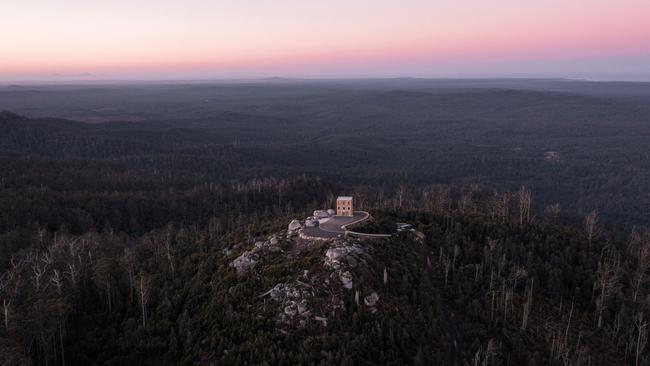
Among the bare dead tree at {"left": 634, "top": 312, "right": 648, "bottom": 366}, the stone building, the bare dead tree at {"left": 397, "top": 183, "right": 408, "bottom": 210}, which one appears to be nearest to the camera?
the bare dead tree at {"left": 634, "top": 312, "right": 648, "bottom": 366}

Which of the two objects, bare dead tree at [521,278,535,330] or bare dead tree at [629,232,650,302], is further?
bare dead tree at [629,232,650,302]

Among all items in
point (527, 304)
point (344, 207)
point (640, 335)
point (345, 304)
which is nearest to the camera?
point (345, 304)

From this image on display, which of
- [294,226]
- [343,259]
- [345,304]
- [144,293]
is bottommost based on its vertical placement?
[144,293]

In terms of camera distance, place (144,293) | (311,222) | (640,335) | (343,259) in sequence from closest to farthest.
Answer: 1. (640,335)
2. (343,259)
3. (144,293)
4. (311,222)

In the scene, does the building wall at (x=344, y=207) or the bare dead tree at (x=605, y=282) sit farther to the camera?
the building wall at (x=344, y=207)

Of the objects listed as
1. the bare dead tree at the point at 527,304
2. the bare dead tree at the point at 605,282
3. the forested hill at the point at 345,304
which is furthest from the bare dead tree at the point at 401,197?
the bare dead tree at the point at 605,282

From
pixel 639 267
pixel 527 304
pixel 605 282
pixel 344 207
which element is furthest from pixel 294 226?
pixel 639 267

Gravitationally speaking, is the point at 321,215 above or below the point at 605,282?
above

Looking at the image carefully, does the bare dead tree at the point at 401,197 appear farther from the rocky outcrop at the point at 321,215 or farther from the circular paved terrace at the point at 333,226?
the rocky outcrop at the point at 321,215

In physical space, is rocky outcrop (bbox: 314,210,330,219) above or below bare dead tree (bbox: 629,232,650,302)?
above

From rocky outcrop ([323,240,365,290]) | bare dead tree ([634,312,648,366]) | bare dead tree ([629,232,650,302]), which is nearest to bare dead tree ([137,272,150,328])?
rocky outcrop ([323,240,365,290])

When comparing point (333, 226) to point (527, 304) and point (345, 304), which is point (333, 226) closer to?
point (345, 304)

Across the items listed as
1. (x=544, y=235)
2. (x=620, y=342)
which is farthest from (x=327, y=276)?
(x=544, y=235)

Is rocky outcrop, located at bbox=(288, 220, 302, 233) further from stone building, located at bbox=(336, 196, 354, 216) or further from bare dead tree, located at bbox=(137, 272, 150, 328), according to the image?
bare dead tree, located at bbox=(137, 272, 150, 328)
